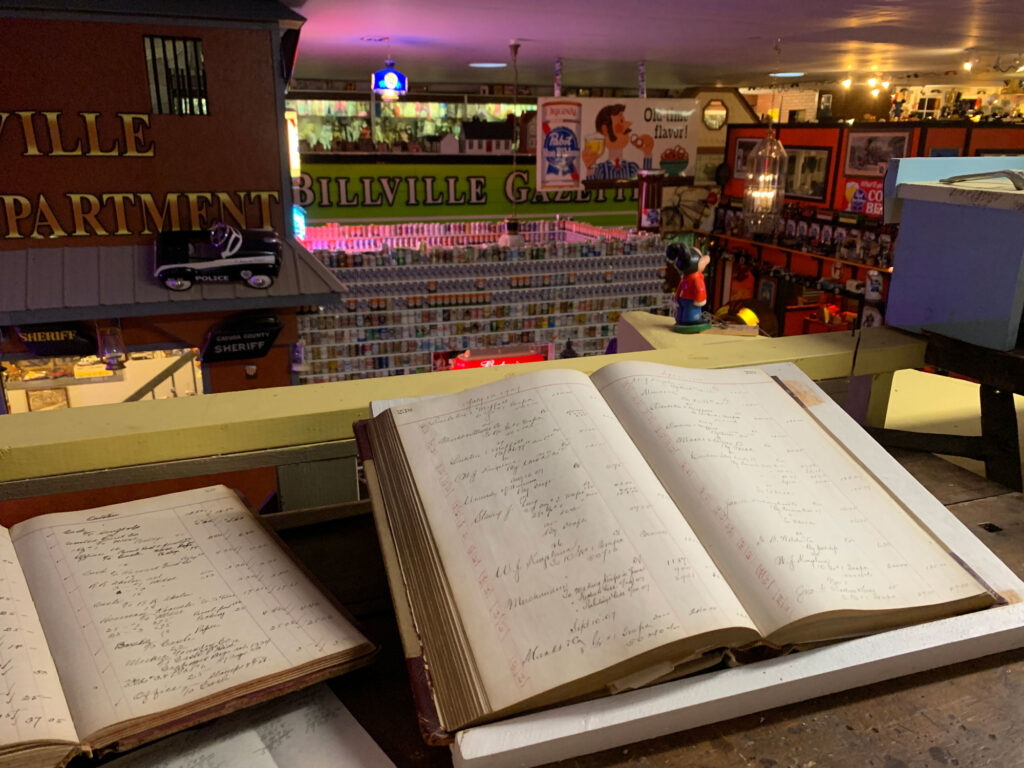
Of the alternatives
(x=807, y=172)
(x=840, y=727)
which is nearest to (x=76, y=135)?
(x=840, y=727)

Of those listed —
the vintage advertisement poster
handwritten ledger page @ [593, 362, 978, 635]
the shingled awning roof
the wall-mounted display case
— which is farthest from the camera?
the wall-mounted display case

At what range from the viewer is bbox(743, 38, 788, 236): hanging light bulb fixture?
6945 millimetres

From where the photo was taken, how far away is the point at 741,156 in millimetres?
10227

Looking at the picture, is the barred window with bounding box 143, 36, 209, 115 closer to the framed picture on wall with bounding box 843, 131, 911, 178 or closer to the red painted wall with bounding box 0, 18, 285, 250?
the red painted wall with bounding box 0, 18, 285, 250

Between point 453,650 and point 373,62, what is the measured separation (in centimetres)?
776

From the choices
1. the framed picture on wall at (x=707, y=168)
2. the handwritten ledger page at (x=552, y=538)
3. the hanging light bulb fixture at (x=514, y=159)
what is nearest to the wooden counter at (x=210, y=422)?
the handwritten ledger page at (x=552, y=538)

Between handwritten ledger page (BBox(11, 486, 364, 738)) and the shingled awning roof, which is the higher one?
handwritten ledger page (BBox(11, 486, 364, 738))

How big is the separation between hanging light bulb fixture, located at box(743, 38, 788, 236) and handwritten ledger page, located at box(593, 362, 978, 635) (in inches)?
255

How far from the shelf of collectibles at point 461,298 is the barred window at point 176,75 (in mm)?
1873

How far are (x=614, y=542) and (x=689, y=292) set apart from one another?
1200 mm

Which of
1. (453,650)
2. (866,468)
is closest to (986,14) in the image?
(866,468)

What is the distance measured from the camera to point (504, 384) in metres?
1.02

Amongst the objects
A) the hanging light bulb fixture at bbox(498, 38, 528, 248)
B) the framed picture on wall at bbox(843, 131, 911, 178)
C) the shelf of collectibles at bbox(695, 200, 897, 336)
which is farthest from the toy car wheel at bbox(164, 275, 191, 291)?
the framed picture on wall at bbox(843, 131, 911, 178)

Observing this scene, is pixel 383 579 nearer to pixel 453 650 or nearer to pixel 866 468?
pixel 453 650
